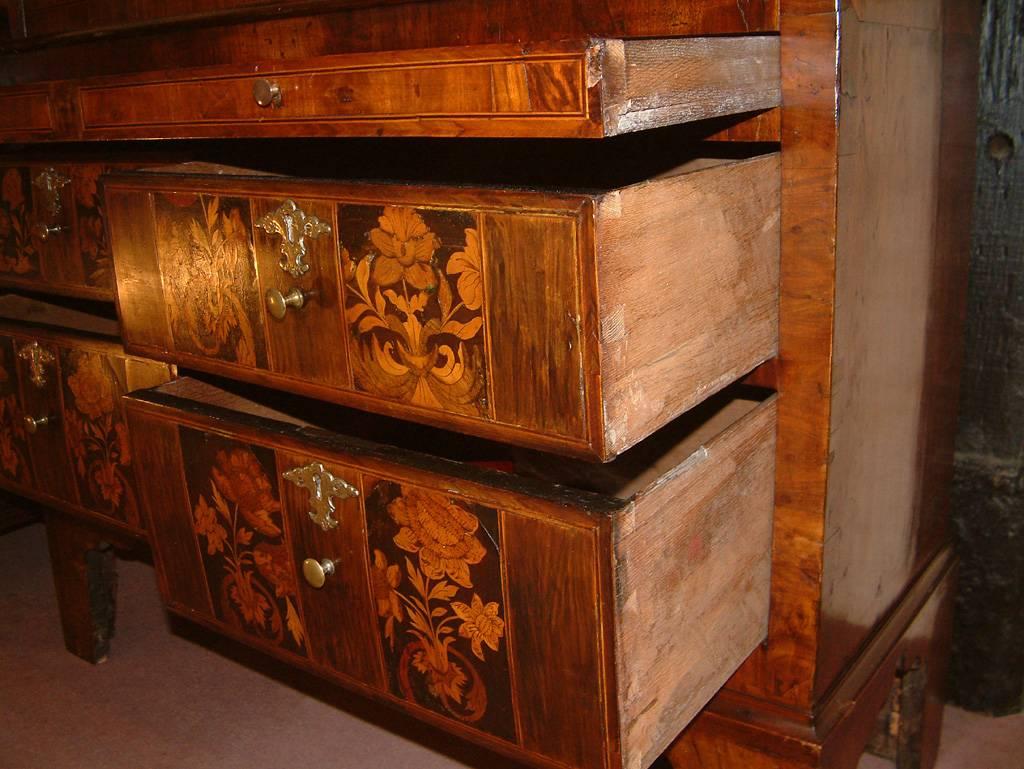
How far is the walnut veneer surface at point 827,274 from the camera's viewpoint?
0.68 meters

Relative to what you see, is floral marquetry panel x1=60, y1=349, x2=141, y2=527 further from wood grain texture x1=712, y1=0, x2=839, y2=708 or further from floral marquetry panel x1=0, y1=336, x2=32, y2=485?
wood grain texture x1=712, y1=0, x2=839, y2=708

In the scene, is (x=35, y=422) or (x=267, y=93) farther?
(x=35, y=422)

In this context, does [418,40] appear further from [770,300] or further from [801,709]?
[801,709]

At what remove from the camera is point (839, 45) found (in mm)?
656

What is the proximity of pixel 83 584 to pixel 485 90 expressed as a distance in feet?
3.23

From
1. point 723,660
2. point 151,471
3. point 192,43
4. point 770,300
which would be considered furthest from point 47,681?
point 770,300

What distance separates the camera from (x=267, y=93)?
0.63 meters

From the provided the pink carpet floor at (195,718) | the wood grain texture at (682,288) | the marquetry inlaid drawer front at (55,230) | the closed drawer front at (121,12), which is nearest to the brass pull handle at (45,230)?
the marquetry inlaid drawer front at (55,230)

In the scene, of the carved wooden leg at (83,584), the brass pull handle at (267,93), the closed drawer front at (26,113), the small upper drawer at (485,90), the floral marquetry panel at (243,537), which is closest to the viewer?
the small upper drawer at (485,90)

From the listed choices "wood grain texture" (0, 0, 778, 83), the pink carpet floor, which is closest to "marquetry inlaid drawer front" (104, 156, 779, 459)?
"wood grain texture" (0, 0, 778, 83)

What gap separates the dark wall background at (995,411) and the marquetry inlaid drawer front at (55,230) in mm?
843

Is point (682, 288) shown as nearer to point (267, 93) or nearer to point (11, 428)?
point (267, 93)

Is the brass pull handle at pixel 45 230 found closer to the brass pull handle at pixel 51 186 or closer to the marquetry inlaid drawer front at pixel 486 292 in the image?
the brass pull handle at pixel 51 186

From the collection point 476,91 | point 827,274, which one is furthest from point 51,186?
point 827,274
